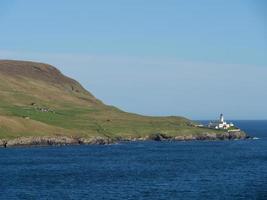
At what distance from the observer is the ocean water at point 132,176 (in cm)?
9125

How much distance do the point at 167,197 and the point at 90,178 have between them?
2759 centimetres

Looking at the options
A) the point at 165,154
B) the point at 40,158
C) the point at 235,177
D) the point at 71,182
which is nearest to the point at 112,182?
the point at 71,182

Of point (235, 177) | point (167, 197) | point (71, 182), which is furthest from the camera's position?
point (235, 177)

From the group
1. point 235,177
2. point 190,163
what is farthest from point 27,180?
point 190,163

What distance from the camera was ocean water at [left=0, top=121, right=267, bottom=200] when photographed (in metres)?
91.2

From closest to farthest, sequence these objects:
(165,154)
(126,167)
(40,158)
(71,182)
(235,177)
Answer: (71,182)
(235,177)
(126,167)
(40,158)
(165,154)

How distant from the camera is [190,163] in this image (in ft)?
479

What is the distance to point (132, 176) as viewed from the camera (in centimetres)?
11538

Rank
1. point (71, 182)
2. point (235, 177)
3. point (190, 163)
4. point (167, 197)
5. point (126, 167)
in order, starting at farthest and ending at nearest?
point (190, 163)
point (126, 167)
point (235, 177)
point (71, 182)
point (167, 197)

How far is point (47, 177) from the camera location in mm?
114625

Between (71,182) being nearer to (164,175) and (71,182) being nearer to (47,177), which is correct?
(47,177)

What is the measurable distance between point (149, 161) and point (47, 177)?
41.5 metres

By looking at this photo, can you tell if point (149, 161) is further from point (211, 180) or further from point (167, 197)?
point (167, 197)

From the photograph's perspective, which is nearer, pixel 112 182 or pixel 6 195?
pixel 6 195
